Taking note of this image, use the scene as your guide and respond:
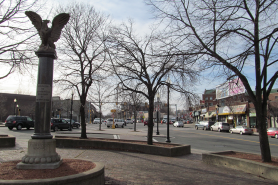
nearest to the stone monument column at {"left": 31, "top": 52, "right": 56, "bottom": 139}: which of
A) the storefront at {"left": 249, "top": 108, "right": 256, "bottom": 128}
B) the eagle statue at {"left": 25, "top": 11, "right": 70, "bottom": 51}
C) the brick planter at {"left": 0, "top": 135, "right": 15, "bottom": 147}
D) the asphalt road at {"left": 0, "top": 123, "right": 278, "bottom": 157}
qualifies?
the eagle statue at {"left": 25, "top": 11, "right": 70, "bottom": 51}

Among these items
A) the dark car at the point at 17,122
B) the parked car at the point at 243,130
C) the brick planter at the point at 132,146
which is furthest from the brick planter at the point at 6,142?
the parked car at the point at 243,130

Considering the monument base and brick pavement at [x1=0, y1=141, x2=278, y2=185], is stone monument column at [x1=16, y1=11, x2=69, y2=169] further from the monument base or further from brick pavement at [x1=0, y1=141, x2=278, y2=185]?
brick pavement at [x1=0, y1=141, x2=278, y2=185]

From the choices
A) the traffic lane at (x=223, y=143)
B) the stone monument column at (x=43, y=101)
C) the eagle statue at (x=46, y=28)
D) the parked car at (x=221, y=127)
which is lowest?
the traffic lane at (x=223, y=143)

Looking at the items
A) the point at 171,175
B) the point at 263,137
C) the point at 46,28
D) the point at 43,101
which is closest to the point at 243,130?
the point at 263,137

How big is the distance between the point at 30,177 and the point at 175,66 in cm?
811

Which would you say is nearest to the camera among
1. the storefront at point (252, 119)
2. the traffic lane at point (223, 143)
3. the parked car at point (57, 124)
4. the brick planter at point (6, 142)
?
the brick planter at point (6, 142)

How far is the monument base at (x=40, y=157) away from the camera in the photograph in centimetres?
567

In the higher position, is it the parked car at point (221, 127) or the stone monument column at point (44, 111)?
the stone monument column at point (44, 111)

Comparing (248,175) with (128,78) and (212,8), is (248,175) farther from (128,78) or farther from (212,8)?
(128,78)

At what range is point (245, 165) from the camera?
7598mm

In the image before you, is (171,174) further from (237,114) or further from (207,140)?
(237,114)

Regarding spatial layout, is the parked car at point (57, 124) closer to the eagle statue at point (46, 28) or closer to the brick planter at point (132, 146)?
the brick planter at point (132, 146)

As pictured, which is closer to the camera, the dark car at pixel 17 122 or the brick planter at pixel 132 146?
the brick planter at pixel 132 146

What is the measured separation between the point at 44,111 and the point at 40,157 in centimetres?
124
